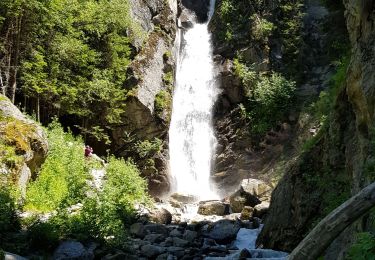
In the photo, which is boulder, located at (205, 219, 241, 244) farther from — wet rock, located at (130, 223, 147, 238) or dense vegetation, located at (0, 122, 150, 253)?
dense vegetation, located at (0, 122, 150, 253)

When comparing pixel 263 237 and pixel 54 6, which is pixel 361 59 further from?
pixel 54 6

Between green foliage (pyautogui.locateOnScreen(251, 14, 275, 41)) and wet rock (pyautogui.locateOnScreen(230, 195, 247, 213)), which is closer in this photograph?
wet rock (pyautogui.locateOnScreen(230, 195, 247, 213))

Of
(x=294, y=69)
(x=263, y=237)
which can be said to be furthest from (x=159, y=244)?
(x=294, y=69)

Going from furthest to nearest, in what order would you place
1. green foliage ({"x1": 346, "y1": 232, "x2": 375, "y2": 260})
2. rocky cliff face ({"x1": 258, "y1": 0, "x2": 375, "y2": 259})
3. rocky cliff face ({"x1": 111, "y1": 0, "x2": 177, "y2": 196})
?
rocky cliff face ({"x1": 111, "y1": 0, "x2": 177, "y2": 196}) < rocky cliff face ({"x1": 258, "y1": 0, "x2": 375, "y2": 259}) < green foliage ({"x1": 346, "y1": 232, "x2": 375, "y2": 260})

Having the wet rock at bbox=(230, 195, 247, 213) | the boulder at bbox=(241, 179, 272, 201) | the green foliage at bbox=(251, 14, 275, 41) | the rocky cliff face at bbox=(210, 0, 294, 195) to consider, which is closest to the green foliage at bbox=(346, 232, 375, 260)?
the wet rock at bbox=(230, 195, 247, 213)

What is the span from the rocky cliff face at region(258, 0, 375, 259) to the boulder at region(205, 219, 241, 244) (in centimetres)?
155

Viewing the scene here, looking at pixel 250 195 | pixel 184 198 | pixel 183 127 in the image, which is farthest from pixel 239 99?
pixel 250 195

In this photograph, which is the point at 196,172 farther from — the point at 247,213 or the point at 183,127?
the point at 247,213

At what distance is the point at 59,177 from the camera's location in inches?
536

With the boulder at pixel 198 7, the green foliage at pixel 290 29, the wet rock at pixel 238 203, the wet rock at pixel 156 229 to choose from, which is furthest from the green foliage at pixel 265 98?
the wet rock at pixel 156 229

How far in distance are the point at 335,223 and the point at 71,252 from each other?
6.37 meters

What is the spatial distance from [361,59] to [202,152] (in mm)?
16624

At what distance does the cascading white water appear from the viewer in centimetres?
2256

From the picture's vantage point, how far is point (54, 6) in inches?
676
